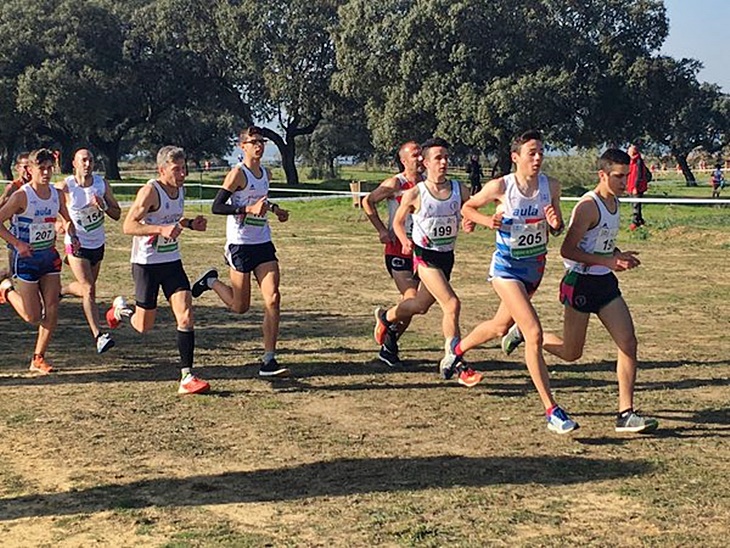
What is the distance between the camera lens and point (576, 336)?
7.21 metres

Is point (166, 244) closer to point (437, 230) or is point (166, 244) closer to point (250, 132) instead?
point (250, 132)

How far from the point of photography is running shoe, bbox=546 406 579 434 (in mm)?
6633

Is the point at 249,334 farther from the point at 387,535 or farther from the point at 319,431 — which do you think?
the point at 387,535

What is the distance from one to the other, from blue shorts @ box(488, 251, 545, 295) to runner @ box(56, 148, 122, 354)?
449 cm

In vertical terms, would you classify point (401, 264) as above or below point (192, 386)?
above

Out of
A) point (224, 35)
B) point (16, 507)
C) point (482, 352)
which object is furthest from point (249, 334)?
point (224, 35)

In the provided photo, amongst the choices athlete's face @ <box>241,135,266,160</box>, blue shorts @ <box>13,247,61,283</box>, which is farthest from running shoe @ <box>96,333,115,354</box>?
athlete's face @ <box>241,135,266,160</box>

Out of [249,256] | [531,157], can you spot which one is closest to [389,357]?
[249,256]

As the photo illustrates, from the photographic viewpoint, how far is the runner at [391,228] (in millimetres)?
9172

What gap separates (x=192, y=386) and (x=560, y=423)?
315cm

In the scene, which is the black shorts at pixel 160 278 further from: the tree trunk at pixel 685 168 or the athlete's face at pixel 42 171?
the tree trunk at pixel 685 168

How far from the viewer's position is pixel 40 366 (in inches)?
352

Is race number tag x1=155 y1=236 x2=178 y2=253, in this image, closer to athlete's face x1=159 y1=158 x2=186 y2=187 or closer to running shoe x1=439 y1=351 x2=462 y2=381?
athlete's face x1=159 y1=158 x2=186 y2=187

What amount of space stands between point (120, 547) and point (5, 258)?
1522 centimetres
